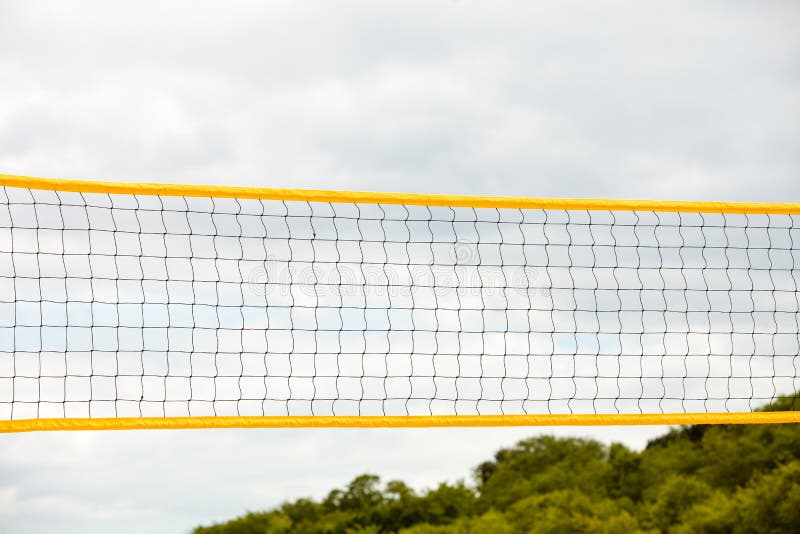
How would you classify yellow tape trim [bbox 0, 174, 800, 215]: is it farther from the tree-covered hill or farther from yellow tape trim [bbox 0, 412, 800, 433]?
the tree-covered hill

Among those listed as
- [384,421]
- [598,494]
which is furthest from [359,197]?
[598,494]

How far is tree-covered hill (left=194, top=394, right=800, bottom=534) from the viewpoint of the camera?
1580 cm

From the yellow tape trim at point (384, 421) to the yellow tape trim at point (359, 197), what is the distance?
1.31 meters

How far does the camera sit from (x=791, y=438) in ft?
56.5

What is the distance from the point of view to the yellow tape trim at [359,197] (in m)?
5.22

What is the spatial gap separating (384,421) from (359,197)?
135 centimetres

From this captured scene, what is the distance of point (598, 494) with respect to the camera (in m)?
19.1

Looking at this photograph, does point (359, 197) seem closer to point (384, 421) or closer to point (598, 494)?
point (384, 421)

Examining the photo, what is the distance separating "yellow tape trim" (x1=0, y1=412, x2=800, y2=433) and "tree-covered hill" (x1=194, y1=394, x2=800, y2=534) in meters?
10.7

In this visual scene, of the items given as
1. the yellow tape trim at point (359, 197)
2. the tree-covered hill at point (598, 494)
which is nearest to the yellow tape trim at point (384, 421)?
the yellow tape trim at point (359, 197)

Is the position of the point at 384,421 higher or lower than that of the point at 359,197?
lower

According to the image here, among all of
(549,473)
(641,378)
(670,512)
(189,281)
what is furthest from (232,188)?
(549,473)

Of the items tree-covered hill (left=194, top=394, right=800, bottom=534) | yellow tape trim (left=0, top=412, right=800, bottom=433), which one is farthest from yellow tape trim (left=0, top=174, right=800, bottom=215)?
tree-covered hill (left=194, top=394, right=800, bottom=534)

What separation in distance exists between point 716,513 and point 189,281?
1286 cm
